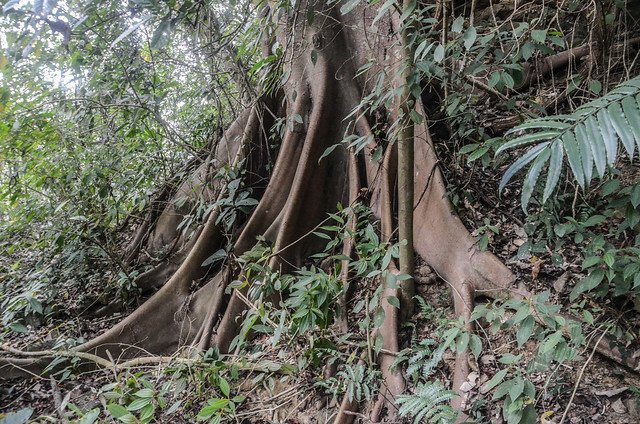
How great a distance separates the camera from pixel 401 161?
8.97 feet

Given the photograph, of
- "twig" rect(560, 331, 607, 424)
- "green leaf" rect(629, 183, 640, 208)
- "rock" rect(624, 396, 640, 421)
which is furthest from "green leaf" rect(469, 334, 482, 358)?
"green leaf" rect(629, 183, 640, 208)

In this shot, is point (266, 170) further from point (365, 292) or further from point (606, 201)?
point (606, 201)

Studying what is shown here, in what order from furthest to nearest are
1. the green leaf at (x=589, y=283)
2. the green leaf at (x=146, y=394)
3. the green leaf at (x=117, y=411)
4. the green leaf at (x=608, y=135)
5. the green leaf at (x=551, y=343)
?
the green leaf at (x=146, y=394) < the green leaf at (x=117, y=411) < the green leaf at (x=589, y=283) < the green leaf at (x=551, y=343) < the green leaf at (x=608, y=135)

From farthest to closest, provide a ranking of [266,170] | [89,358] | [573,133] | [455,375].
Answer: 1. [266,170]
2. [89,358]
3. [455,375]
4. [573,133]

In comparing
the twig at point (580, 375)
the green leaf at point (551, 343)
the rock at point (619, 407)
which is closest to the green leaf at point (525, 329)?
the green leaf at point (551, 343)

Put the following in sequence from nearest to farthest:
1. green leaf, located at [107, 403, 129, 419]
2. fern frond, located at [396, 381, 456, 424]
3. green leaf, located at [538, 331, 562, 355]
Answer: green leaf, located at [538, 331, 562, 355] < fern frond, located at [396, 381, 456, 424] < green leaf, located at [107, 403, 129, 419]

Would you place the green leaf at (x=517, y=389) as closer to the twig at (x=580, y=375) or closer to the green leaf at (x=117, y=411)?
the twig at (x=580, y=375)

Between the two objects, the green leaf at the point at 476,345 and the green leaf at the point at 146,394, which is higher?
the green leaf at the point at 146,394

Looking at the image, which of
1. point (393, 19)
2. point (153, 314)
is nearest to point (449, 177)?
point (393, 19)

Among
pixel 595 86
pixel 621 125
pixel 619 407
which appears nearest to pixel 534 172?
pixel 621 125

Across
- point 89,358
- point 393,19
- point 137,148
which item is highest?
point 137,148

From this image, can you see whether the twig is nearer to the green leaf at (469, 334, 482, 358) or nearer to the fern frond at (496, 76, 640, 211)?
the green leaf at (469, 334, 482, 358)

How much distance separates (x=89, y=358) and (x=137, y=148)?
216 cm

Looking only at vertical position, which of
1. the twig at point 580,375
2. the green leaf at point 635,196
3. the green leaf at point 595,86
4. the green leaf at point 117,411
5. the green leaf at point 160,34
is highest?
the green leaf at point 160,34
